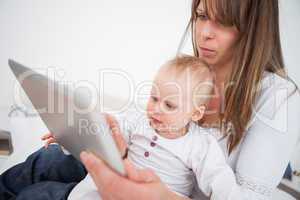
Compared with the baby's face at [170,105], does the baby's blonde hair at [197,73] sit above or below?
above

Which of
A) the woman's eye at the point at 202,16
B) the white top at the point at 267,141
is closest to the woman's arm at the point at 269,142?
the white top at the point at 267,141

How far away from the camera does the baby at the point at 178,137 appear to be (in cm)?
73

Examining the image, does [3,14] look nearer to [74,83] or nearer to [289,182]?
[74,83]

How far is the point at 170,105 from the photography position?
0.75 m

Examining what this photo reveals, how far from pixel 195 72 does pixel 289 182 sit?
0.40m

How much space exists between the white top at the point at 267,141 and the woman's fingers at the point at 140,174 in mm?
111

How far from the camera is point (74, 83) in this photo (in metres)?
0.85

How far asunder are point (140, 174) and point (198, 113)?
201 millimetres

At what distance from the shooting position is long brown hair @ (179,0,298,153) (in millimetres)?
715

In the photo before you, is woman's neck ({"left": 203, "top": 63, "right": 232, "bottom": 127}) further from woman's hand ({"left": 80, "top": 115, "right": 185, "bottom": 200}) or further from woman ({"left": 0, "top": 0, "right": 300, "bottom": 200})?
woman's hand ({"left": 80, "top": 115, "right": 185, "bottom": 200})

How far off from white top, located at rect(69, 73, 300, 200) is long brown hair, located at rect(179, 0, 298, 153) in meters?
0.03

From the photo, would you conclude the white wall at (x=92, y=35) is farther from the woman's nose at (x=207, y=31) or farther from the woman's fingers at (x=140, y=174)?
the woman's fingers at (x=140, y=174)

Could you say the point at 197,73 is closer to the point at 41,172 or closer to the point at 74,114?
the point at 74,114

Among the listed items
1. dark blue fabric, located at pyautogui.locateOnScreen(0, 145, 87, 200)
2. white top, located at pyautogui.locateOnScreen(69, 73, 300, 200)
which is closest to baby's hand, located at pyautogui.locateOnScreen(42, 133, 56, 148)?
dark blue fabric, located at pyautogui.locateOnScreen(0, 145, 87, 200)
